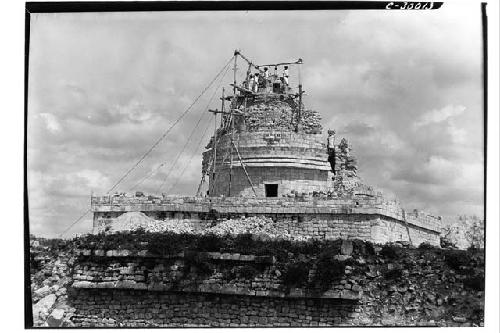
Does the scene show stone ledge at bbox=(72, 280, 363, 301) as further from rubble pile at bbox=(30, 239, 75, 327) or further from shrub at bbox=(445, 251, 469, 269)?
shrub at bbox=(445, 251, 469, 269)

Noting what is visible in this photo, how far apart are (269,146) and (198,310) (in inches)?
222

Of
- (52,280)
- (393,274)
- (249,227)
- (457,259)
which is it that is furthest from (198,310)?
(457,259)

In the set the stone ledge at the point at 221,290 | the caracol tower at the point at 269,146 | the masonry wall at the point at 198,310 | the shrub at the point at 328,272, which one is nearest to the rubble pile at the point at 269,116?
the caracol tower at the point at 269,146

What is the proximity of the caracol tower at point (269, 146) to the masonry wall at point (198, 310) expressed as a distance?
4.28m

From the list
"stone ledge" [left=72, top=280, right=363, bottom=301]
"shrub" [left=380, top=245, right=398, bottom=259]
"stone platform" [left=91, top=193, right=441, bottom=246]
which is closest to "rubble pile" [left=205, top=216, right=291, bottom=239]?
"stone platform" [left=91, top=193, right=441, bottom=246]

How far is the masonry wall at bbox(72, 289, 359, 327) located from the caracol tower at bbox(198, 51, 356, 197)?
4282mm

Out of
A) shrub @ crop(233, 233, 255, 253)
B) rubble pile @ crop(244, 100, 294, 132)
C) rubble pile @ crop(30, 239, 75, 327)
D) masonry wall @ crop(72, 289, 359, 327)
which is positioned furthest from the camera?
rubble pile @ crop(244, 100, 294, 132)

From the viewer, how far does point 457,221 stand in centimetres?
2033

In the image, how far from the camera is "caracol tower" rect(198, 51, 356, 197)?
22.1 metres

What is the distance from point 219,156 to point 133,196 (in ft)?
10.0

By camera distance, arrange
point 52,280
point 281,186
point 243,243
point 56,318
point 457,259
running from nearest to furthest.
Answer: point 457,259, point 56,318, point 243,243, point 52,280, point 281,186

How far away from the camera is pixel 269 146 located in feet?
72.5

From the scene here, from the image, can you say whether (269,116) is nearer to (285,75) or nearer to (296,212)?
(285,75)

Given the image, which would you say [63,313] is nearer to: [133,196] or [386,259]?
[133,196]
